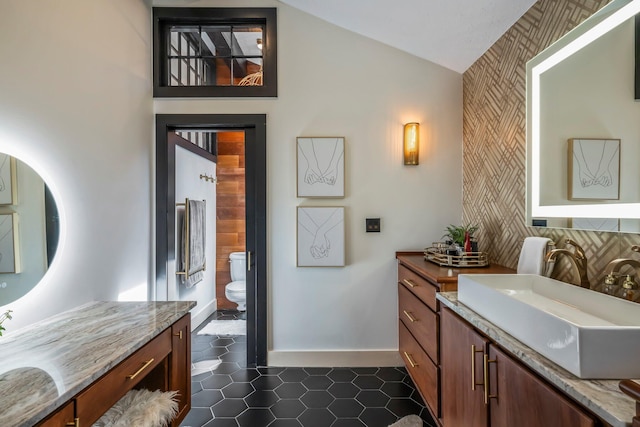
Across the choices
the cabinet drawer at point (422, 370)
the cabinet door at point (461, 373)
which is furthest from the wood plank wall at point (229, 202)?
the cabinet door at point (461, 373)

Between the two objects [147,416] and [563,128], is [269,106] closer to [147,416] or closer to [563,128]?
[563,128]

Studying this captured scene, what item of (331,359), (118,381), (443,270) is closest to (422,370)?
(443,270)

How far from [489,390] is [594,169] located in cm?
98

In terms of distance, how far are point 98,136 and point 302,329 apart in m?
1.94

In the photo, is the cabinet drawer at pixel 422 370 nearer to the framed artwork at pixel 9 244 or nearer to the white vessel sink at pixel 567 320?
the white vessel sink at pixel 567 320

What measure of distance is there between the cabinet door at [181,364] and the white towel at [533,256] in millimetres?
1816

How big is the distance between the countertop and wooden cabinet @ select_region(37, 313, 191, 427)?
1.38 meters

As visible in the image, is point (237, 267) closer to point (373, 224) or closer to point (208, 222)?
point (208, 222)

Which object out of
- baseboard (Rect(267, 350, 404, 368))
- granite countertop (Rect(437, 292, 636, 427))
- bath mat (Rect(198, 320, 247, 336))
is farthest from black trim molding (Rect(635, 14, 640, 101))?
bath mat (Rect(198, 320, 247, 336))

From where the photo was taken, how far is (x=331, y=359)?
256 cm

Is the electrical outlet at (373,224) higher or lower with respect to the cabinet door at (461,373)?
higher

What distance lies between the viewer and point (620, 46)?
3.92 feet

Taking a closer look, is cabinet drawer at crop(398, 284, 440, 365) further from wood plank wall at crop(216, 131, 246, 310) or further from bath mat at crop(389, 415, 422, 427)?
wood plank wall at crop(216, 131, 246, 310)

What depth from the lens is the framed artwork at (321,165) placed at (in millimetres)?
2512
